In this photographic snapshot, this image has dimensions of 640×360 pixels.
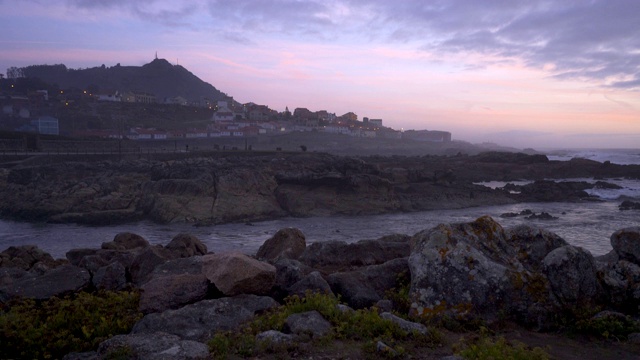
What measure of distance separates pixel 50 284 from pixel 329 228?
53.6 feet

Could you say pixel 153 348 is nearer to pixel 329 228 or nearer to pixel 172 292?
pixel 172 292

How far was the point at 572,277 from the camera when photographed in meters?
5.68

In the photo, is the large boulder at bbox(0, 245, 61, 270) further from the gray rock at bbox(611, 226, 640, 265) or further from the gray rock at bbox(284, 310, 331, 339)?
the gray rock at bbox(611, 226, 640, 265)

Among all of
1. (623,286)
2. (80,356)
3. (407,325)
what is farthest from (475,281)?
(80,356)

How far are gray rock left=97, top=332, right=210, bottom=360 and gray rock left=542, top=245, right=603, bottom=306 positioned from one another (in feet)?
13.4

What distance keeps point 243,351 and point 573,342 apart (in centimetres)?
349

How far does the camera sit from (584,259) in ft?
19.1

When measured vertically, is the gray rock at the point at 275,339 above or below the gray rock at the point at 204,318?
above

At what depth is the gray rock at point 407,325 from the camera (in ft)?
15.8

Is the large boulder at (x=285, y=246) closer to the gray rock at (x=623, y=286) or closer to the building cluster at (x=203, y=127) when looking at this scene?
the gray rock at (x=623, y=286)

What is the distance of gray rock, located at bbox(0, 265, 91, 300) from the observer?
6.28 m

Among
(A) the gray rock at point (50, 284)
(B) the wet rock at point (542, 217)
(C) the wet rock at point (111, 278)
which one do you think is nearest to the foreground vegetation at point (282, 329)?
(A) the gray rock at point (50, 284)

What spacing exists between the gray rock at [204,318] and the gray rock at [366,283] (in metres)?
1.09

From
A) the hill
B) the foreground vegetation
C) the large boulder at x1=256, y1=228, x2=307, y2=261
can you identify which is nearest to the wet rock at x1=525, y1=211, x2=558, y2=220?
the large boulder at x1=256, y1=228, x2=307, y2=261
